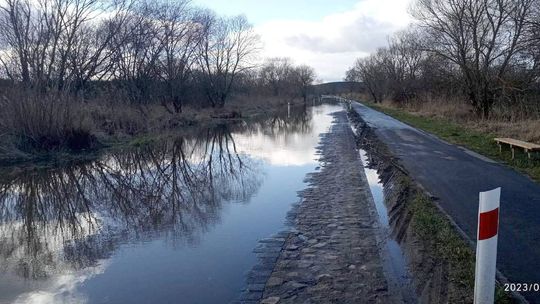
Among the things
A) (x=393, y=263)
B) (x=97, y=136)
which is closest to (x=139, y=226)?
(x=393, y=263)

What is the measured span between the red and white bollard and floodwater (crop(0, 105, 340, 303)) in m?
3.18

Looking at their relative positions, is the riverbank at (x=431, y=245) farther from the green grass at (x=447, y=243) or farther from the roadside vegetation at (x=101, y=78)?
the roadside vegetation at (x=101, y=78)

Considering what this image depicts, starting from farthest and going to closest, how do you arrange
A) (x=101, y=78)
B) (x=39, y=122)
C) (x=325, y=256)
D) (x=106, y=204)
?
(x=101, y=78)
(x=39, y=122)
(x=106, y=204)
(x=325, y=256)

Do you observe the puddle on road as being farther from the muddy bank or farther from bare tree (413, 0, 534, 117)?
bare tree (413, 0, 534, 117)

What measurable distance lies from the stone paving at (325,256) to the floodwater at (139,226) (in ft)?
1.31

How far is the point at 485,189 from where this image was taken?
9.98 m

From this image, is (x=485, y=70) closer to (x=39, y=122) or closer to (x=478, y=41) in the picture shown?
(x=478, y=41)

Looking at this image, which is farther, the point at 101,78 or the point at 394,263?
the point at 101,78

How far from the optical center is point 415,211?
8.58m

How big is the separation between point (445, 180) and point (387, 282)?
6309mm

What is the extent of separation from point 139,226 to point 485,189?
7.89 metres

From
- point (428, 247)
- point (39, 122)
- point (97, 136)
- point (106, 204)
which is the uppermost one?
point (39, 122)

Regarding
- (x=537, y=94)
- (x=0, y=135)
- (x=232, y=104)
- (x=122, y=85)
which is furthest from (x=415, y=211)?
(x=232, y=104)

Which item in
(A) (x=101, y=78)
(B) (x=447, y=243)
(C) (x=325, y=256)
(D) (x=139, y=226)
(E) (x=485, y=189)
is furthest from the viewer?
(A) (x=101, y=78)
